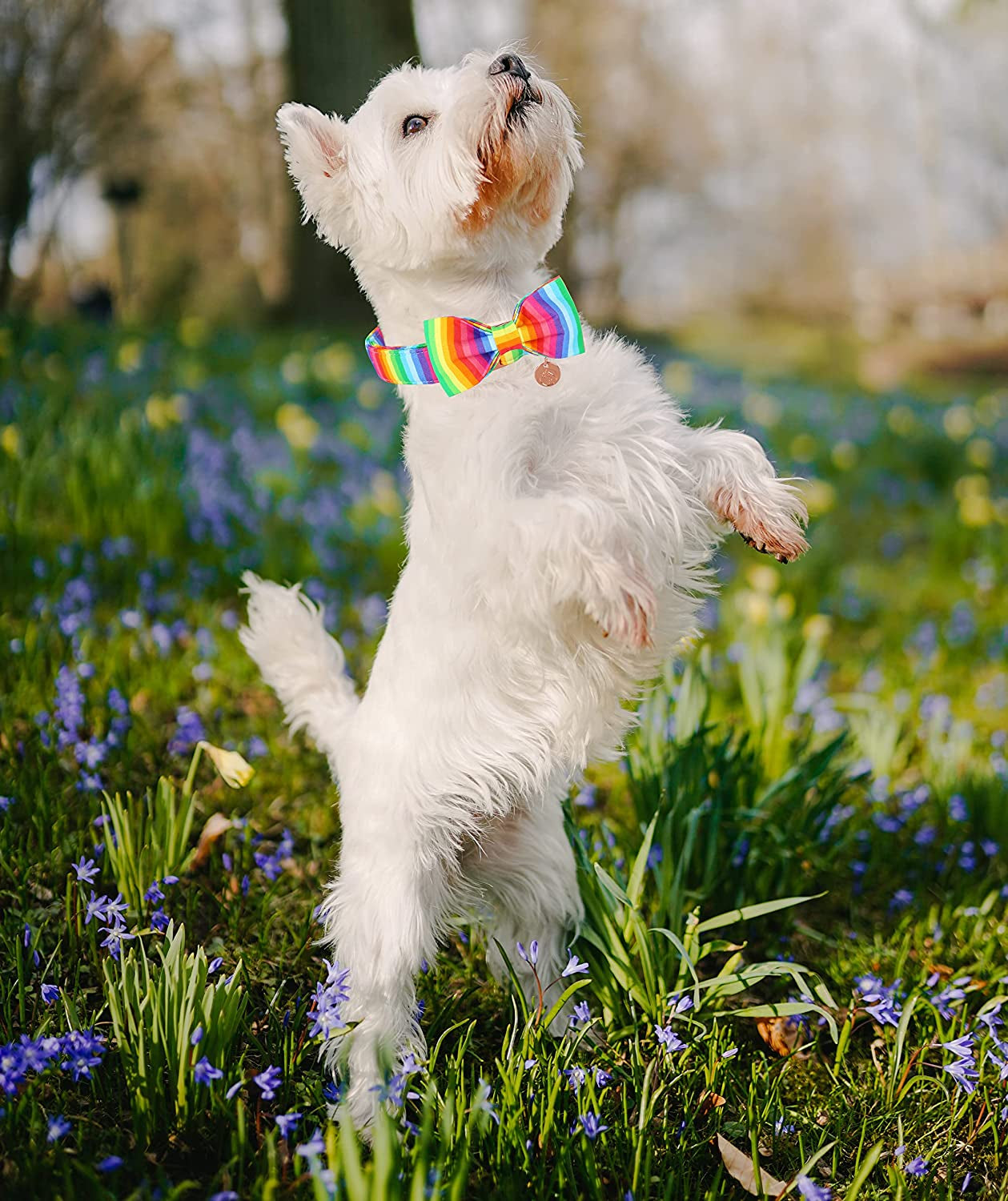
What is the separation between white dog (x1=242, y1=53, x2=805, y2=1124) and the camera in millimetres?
1979

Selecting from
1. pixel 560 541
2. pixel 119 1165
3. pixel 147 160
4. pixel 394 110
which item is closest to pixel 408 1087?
pixel 119 1165

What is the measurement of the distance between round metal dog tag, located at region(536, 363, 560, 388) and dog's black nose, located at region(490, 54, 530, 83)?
1.84ft

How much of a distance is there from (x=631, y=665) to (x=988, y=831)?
1828 millimetres

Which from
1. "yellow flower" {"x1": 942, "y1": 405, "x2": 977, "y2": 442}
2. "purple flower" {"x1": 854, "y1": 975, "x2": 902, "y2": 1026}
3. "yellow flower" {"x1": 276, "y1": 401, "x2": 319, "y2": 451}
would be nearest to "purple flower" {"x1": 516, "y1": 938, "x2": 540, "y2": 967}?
"purple flower" {"x1": 854, "y1": 975, "x2": 902, "y2": 1026}

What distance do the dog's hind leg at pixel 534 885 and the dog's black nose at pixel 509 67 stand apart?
1562 millimetres

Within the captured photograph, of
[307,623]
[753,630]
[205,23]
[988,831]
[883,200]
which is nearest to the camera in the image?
[307,623]

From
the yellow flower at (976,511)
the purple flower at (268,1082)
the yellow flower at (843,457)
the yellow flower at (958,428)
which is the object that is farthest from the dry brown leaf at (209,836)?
the yellow flower at (958,428)

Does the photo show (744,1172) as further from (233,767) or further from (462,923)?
(233,767)

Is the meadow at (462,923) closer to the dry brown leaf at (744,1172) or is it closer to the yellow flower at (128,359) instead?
the dry brown leaf at (744,1172)

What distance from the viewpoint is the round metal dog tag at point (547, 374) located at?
2109mm

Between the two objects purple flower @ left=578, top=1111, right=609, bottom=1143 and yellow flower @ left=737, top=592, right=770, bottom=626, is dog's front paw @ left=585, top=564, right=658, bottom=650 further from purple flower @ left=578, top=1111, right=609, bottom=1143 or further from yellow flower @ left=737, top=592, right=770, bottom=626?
yellow flower @ left=737, top=592, right=770, bottom=626

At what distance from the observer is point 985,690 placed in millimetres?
4520

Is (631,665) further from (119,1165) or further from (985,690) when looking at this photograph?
(985,690)

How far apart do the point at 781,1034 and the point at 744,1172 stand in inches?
20.5
